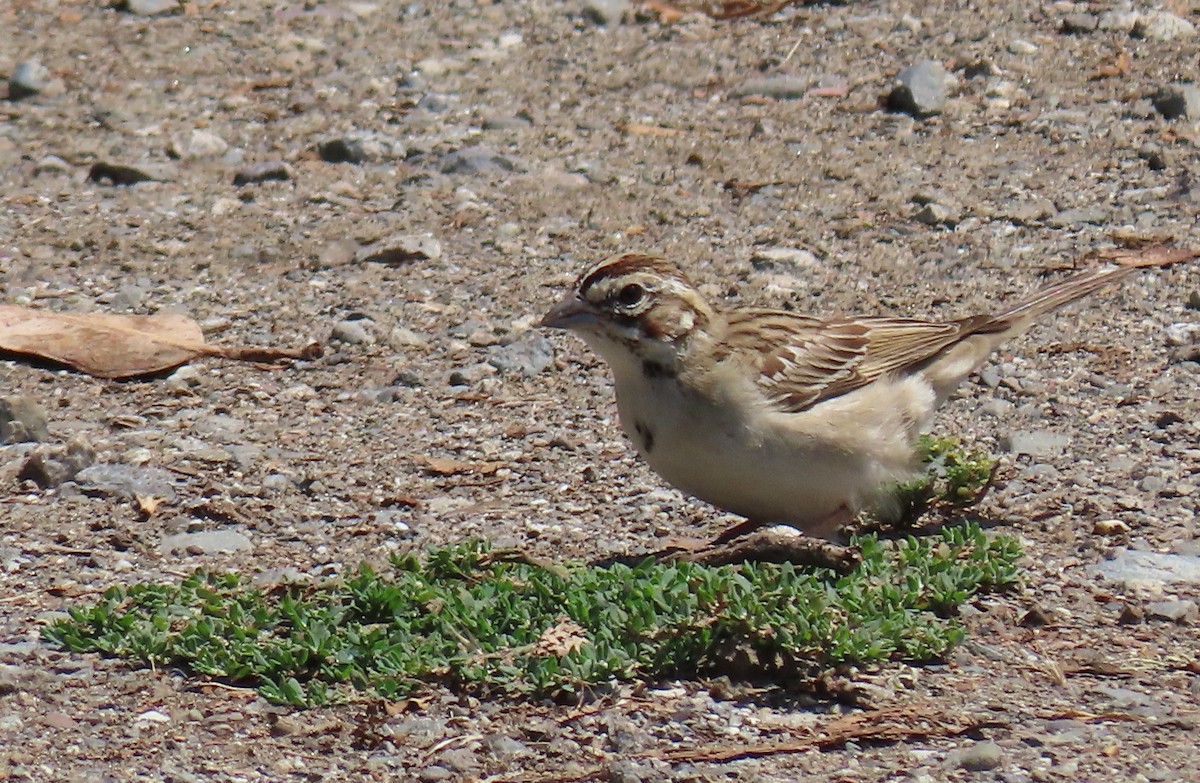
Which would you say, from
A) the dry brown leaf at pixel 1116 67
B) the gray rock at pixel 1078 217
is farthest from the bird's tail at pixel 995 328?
the dry brown leaf at pixel 1116 67

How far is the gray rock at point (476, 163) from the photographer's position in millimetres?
10305

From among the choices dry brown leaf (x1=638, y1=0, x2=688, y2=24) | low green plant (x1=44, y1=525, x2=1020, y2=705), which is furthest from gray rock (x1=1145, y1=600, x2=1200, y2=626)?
dry brown leaf (x1=638, y1=0, x2=688, y2=24)

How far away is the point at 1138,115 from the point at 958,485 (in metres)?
4.93

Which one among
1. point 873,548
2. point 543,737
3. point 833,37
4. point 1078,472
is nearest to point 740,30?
point 833,37

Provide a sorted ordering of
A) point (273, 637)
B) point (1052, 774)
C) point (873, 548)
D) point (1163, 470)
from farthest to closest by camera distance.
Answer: point (1163, 470)
point (873, 548)
point (273, 637)
point (1052, 774)

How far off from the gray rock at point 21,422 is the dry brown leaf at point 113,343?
702mm

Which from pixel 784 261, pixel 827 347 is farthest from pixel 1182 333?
pixel 827 347

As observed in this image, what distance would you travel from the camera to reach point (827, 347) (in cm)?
691

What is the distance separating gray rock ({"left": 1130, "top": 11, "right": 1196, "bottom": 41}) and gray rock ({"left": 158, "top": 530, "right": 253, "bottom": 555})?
24.3 ft

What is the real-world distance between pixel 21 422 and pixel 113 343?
3.12 ft

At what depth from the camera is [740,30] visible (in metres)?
12.3

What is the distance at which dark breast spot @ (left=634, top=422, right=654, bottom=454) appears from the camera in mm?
6226

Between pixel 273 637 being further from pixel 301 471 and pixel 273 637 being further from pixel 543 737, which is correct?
pixel 301 471

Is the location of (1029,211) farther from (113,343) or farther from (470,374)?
(113,343)
